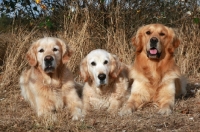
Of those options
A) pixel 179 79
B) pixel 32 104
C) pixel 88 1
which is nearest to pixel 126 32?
pixel 88 1

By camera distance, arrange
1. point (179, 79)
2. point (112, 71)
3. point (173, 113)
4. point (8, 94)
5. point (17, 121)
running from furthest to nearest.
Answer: point (8, 94) < point (179, 79) < point (112, 71) < point (173, 113) < point (17, 121)

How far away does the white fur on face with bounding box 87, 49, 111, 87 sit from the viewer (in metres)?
5.11

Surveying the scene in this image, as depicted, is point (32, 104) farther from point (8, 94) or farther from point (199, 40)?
point (199, 40)

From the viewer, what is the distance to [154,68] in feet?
17.7

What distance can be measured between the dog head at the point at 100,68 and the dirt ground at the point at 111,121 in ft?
1.49

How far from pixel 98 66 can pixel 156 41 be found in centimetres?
84

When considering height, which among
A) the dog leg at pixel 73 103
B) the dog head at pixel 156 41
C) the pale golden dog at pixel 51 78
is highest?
the dog head at pixel 156 41

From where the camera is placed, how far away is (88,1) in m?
7.62

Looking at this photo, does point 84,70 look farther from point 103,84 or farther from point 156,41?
point 156,41

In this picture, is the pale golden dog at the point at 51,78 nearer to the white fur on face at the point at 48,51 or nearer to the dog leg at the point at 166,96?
the white fur on face at the point at 48,51

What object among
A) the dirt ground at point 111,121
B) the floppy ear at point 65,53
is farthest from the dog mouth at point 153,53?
the floppy ear at point 65,53

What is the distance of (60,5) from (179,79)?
3.22 meters

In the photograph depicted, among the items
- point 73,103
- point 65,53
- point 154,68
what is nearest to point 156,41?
point 154,68

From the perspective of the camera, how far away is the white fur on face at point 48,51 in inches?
202
